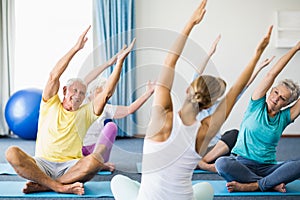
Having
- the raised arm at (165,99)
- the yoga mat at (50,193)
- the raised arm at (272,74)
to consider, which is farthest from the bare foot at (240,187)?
the raised arm at (165,99)

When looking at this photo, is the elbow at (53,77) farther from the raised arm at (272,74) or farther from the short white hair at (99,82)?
the raised arm at (272,74)

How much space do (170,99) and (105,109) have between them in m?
0.91

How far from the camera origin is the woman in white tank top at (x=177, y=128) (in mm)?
2146

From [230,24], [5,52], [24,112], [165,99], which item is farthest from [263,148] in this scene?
[5,52]

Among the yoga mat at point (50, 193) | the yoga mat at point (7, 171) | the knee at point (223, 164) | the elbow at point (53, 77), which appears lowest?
the yoga mat at point (50, 193)

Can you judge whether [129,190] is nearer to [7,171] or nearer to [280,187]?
[280,187]

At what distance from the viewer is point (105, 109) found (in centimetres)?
300

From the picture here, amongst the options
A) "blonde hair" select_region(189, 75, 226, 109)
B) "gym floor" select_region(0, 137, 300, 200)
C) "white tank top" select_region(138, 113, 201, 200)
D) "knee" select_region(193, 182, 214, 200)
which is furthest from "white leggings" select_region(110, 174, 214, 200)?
"blonde hair" select_region(189, 75, 226, 109)

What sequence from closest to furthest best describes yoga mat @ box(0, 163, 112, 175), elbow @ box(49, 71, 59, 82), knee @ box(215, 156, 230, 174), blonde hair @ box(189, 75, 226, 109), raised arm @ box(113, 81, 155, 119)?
blonde hair @ box(189, 75, 226, 109)
raised arm @ box(113, 81, 155, 119)
elbow @ box(49, 71, 59, 82)
knee @ box(215, 156, 230, 174)
yoga mat @ box(0, 163, 112, 175)

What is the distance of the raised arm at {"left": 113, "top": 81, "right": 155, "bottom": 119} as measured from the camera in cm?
262

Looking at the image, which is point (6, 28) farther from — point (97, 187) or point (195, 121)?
point (195, 121)

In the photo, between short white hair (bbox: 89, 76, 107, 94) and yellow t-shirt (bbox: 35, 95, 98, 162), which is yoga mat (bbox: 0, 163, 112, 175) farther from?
short white hair (bbox: 89, 76, 107, 94)

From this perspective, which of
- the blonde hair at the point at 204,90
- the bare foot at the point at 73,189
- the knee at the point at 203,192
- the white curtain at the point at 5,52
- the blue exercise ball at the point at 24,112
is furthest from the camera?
the white curtain at the point at 5,52

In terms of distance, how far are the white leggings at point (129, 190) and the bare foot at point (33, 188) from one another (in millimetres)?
784
